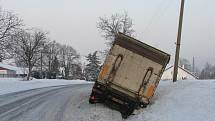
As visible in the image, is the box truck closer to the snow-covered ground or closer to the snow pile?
the snow pile

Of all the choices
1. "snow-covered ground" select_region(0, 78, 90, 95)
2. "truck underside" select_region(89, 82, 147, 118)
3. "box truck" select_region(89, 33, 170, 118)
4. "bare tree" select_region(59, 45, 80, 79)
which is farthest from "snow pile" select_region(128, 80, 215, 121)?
"bare tree" select_region(59, 45, 80, 79)

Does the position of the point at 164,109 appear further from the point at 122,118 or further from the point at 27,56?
the point at 27,56

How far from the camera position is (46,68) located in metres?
123

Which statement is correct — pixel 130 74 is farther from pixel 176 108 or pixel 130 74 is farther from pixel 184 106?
pixel 184 106

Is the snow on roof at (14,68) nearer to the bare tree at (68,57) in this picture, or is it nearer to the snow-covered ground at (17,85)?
the bare tree at (68,57)

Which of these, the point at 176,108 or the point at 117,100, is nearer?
the point at 176,108

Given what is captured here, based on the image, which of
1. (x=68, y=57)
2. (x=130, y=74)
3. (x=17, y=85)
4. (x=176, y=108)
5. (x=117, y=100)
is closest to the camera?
(x=176, y=108)

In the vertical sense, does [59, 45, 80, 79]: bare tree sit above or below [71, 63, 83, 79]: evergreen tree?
above

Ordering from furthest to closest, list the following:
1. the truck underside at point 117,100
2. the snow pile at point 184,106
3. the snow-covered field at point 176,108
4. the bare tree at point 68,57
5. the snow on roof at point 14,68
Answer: the bare tree at point 68,57
the snow on roof at point 14,68
the truck underside at point 117,100
the snow-covered field at point 176,108
the snow pile at point 184,106

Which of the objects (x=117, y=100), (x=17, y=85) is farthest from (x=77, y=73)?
(x=117, y=100)

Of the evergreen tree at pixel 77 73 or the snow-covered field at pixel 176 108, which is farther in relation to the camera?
the evergreen tree at pixel 77 73

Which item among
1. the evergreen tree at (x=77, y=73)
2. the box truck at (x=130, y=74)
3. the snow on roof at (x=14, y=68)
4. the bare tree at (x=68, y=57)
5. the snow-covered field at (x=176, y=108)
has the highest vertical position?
the bare tree at (x=68, y=57)

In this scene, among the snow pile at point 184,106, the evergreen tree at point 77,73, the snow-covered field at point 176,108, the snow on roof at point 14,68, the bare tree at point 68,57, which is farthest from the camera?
the bare tree at point 68,57

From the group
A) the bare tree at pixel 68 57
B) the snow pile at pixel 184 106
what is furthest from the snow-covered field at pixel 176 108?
the bare tree at pixel 68 57
